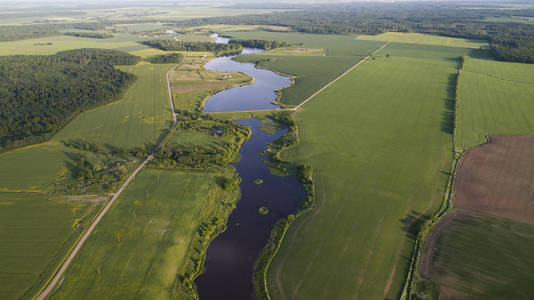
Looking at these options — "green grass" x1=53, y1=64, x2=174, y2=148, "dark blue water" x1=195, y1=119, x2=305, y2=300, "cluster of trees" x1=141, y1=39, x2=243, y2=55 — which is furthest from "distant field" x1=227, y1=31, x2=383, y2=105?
"dark blue water" x1=195, y1=119, x2=305, y2=300

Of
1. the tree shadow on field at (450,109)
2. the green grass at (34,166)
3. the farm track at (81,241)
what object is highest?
the tree shadow on field at (450,109)

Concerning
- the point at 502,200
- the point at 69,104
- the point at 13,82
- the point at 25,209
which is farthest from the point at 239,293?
the point at 13,82

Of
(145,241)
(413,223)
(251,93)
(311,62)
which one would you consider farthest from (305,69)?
(145,241)

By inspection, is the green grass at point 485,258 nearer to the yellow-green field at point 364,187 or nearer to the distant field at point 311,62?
the yellow-green field at point 364,187

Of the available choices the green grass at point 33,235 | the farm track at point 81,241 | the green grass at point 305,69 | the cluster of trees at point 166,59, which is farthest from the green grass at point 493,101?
the cluster of trees at point 166,59

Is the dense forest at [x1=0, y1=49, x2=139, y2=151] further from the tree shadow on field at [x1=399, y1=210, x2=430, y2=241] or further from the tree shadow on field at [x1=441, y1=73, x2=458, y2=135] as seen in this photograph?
the tree shadow on field at [x1=441, y1=73, x2=458, y2=135]

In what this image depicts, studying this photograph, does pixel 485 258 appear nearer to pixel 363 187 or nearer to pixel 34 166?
pixel 363 187

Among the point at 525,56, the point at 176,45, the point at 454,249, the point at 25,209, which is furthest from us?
the point at 176,45

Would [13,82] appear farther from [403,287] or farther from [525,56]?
[525,56]
